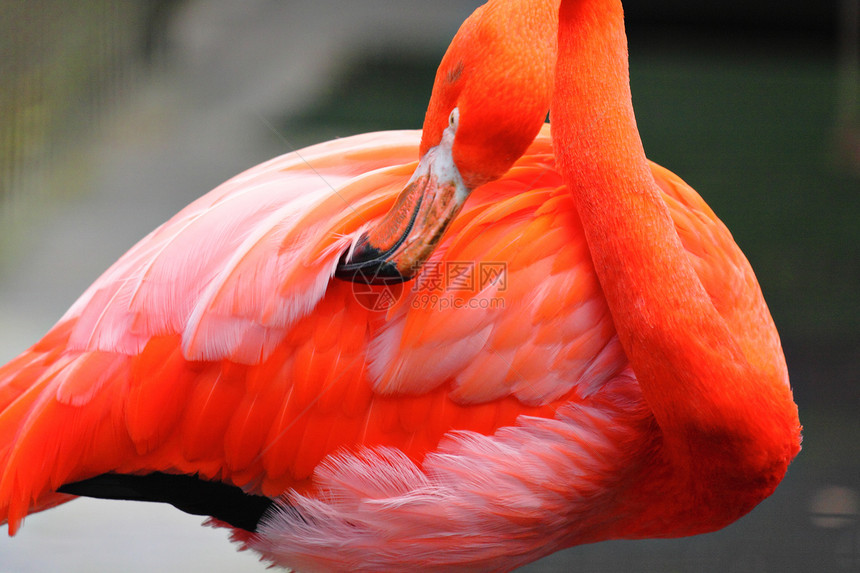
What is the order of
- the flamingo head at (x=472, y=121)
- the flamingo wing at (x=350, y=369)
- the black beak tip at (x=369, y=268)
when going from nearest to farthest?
the flamingo head at (x=472, y=121) → the black beak tip at (x=369, y=268) → the flamingo wing at (x=350, y=369)

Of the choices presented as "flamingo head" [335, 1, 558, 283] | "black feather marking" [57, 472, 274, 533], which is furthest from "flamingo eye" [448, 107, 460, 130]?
"black feather marking" [57, 472, 274, 533]

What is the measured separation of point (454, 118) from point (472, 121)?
0.04 m

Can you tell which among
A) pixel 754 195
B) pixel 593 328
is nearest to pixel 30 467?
pixel 593 328

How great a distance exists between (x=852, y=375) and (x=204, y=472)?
2151mm

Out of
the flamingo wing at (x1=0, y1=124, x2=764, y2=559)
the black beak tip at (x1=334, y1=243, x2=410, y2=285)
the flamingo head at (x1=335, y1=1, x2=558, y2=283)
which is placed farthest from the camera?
the flamingo wing at (x1=0, y1=124, x2=764, y2=559)

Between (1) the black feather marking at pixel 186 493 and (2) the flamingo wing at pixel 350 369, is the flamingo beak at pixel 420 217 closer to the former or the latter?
(2) the flamingo wing at pixel 350 369

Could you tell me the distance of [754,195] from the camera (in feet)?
11.1

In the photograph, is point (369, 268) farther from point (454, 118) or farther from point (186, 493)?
point (186, 493)

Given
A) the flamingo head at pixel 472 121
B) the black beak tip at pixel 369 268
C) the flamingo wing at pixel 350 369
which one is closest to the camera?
the flamingo head at pixel 472 121

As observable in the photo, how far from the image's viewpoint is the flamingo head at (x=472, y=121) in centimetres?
89

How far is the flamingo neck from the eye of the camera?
104 cm

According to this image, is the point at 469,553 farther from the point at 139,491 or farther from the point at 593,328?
the point at 139,491

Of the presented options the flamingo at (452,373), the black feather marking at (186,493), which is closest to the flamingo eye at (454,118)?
the flamingo at (452,373)

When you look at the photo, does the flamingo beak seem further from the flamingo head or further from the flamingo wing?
the flamingo wing
